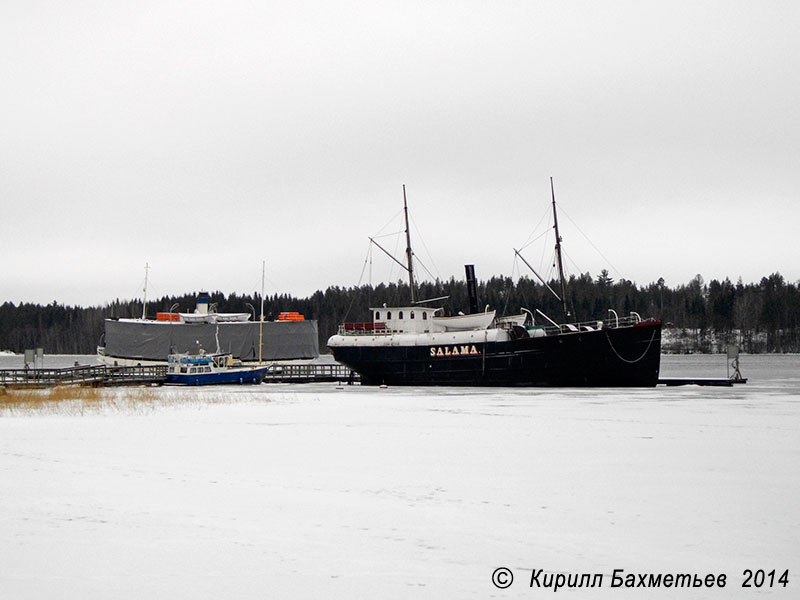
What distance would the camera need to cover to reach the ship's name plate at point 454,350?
50.2m

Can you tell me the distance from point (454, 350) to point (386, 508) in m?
39.7

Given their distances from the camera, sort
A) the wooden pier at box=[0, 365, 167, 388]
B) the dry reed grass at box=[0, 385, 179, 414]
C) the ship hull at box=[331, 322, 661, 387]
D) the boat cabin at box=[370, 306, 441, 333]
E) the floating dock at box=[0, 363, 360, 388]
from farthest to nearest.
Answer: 1. the boat cabin at box=[370, 306, 441, 333]
2. the floating dock at box=[0, 363, 360, 388]
3. the wooden pier at box=[0, 365, 167, 388]
4. the ship hull at box=[331, 322, 661, 387]
5. the dry reed grass at box=[0, 385, 179, 414]

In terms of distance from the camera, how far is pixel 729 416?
2483cm

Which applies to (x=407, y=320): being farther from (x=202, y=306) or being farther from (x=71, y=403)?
(x=202, y=306)

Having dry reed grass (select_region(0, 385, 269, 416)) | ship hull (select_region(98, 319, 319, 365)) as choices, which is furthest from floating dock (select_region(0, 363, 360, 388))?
ship hull (select_region(98, 319, 319, 365))

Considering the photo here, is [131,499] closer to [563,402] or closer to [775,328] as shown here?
[563,402]

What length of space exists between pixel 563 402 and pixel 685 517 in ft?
72.3

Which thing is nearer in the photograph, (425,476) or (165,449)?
(425,476)

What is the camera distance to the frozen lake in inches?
321

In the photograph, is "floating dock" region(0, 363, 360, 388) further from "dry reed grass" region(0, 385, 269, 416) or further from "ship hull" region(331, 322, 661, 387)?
"dry reed grass" region(0, 385, 269, 416)

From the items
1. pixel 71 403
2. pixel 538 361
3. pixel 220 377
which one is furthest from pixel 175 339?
pixel 71 403

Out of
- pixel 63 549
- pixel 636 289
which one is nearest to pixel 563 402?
pixel 63 549

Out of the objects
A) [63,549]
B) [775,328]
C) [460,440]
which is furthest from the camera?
[775,328]

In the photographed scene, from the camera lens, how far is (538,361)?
48.3 meters
